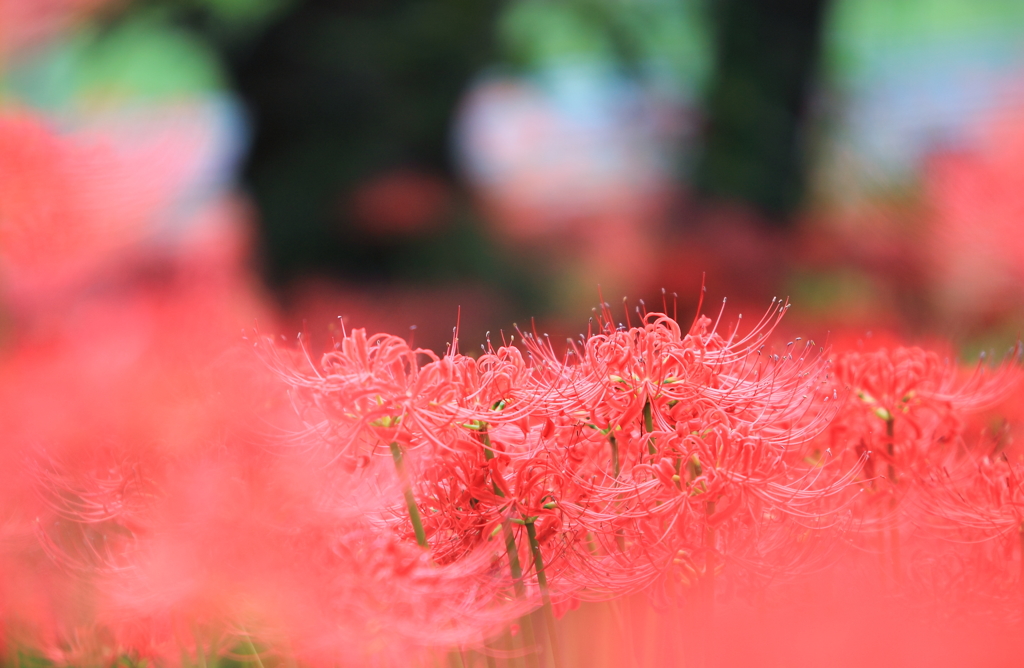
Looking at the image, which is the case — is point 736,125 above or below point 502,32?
below

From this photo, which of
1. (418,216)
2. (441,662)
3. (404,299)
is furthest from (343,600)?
(418,216)

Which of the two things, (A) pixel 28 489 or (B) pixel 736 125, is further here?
(B) pixel 736 125

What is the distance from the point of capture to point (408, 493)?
0.34 meters

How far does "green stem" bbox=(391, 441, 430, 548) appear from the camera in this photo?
33cm

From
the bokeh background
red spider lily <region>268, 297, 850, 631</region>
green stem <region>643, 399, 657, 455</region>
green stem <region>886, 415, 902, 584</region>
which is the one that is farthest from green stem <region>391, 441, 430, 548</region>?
the bokeh background

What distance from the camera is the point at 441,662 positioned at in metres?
0.38

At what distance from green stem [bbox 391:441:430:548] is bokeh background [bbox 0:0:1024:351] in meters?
0.93

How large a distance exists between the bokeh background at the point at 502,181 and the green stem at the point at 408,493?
0.93m

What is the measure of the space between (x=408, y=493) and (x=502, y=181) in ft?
6.26

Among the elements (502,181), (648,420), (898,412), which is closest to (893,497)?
(898,412)

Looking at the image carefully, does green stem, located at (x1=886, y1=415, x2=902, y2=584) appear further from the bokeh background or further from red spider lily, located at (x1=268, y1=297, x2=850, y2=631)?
the bokeh background

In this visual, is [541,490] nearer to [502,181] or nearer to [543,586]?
[543,586]

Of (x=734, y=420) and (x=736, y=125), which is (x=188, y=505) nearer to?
(x=734, y=420)

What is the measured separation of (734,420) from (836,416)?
0.07m
